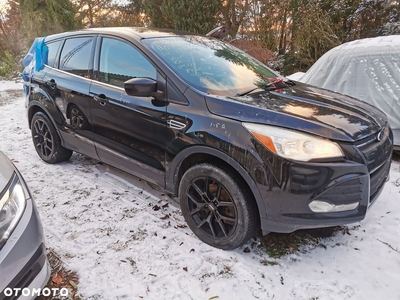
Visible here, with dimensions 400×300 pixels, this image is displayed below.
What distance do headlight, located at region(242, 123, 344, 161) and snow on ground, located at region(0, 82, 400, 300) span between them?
0.93 meters

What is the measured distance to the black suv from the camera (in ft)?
6.61

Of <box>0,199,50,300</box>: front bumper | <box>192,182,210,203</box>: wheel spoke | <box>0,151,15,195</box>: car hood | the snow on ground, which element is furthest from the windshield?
<box>0,199,50,300</box>: front bumper

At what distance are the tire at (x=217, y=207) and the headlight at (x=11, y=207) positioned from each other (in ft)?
3.98

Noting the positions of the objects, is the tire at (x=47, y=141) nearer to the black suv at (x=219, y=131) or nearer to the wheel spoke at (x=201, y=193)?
the black suv at (x=219, y=131)

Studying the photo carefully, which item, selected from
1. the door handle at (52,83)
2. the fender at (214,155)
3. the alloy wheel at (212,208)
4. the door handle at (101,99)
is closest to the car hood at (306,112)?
the fender at (214,155)

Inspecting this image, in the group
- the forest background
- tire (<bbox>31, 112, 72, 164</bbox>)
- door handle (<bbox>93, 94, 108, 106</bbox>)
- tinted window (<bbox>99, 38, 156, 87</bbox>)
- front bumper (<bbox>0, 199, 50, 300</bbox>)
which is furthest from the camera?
the forest background

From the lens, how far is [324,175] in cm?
196

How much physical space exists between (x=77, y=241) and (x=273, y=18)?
10222 millimetres

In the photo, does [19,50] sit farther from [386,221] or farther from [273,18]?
[386,221]

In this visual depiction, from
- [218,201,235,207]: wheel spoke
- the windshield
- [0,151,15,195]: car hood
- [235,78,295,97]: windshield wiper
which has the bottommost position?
[218,201,235,207]: wheel spoke

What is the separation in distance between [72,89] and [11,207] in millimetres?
2069

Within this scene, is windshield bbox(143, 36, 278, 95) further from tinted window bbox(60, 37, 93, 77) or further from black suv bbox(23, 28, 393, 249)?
tinted window bbox(60, 37, 93, 77)

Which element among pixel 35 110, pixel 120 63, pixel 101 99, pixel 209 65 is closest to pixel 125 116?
pixel 101 99

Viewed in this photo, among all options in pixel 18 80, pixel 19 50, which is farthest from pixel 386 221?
pixel 19 50
